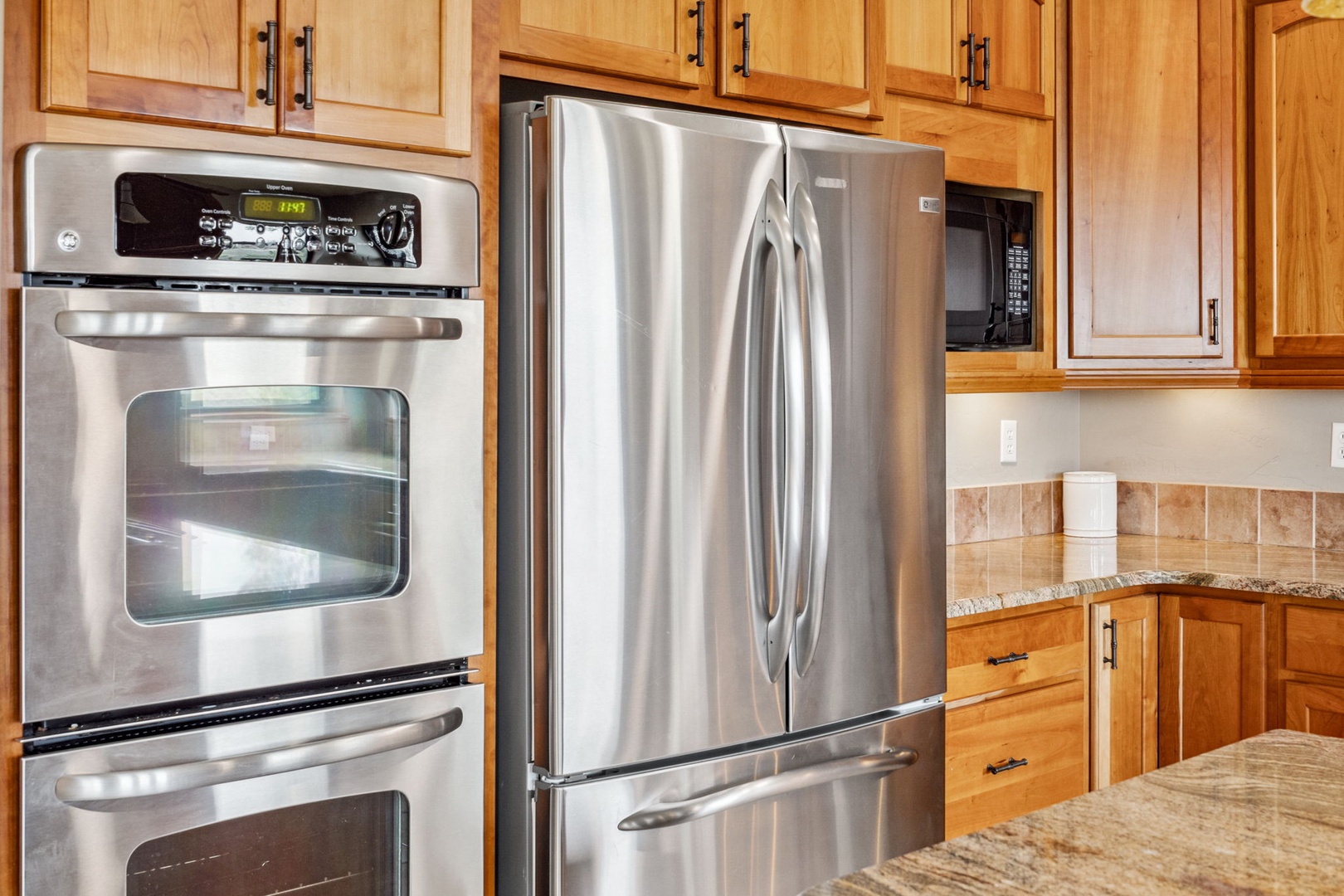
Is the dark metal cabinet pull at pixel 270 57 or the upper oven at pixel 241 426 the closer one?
the upper oven at pixel 241 426

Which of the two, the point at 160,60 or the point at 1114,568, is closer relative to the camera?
the point at 160,60

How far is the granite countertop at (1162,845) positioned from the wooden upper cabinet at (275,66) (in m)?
1.25

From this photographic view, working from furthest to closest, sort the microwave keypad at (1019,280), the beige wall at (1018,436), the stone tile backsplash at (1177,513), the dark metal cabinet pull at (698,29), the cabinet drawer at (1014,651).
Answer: the beige wall at (1018,436) → the stone tile backsplash at (1177,513) → the microwave keypad at (1019,280) → the cabinet drawer at (1014,651) → the dark metal cabinet pull at (698,29)

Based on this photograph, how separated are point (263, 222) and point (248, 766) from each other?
73cm

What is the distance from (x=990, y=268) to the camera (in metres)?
2.78

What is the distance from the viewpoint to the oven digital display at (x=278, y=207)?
61.8 inches

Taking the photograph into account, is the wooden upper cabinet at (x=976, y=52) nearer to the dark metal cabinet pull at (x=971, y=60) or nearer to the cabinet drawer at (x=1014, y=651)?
the dark metal cabinet pull at (x=971, y=60)

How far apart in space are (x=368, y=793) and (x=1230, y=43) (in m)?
2.65

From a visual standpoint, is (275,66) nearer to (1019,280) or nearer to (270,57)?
(270,57)

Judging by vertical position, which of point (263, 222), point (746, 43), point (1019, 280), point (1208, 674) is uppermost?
point (746, 43)

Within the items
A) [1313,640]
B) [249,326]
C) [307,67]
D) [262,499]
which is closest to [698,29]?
[307,67]

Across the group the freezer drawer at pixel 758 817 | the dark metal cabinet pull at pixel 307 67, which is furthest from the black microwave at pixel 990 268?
the dark metal cabinet pull at pixel 307 67

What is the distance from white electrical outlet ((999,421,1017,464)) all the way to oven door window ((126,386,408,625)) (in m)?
2.13

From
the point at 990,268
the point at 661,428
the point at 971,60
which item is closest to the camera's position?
the point at 661,428
